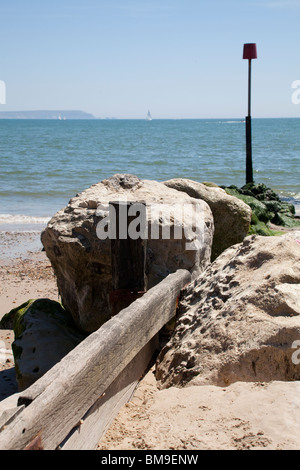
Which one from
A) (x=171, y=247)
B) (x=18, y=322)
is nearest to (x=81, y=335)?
(x=18, y=322)

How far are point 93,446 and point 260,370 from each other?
1.02m

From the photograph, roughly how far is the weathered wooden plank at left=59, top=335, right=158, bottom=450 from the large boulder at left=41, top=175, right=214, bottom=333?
1218 mm

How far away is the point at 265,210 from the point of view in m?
12.5

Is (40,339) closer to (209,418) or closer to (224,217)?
(209,418)

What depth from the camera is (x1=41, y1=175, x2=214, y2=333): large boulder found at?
186 inches

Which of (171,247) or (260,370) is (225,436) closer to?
(260,370)

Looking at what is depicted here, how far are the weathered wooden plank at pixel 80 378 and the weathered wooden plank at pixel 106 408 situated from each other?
8cm

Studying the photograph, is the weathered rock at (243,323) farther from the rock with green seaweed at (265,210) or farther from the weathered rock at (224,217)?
the rock with green seaweed at (265,210)

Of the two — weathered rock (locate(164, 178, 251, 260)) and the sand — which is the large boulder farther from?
the sand

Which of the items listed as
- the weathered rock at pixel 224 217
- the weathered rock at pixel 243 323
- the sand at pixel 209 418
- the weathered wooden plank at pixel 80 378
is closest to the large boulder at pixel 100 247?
the weathered rock at pixel 243 323

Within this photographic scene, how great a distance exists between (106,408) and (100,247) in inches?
82.5

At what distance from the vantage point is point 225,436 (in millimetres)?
2406
